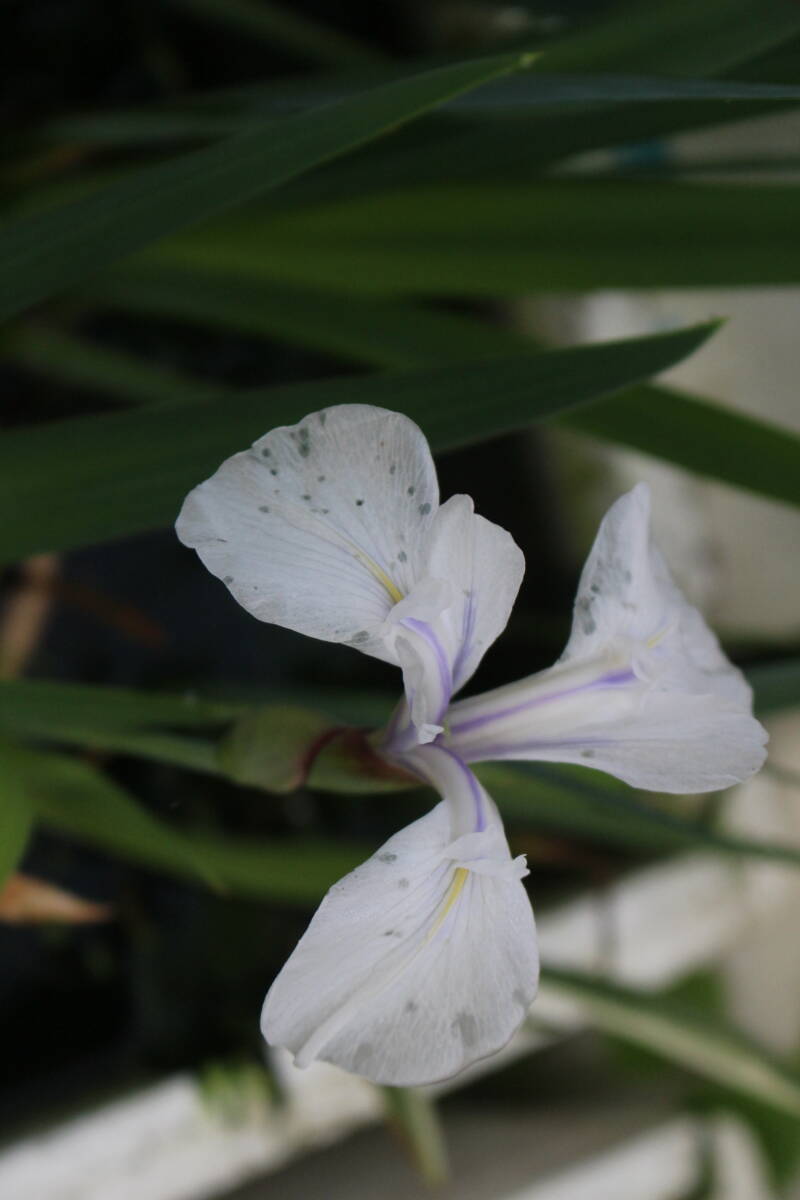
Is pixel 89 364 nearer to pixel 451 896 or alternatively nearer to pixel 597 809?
pixel 597 809

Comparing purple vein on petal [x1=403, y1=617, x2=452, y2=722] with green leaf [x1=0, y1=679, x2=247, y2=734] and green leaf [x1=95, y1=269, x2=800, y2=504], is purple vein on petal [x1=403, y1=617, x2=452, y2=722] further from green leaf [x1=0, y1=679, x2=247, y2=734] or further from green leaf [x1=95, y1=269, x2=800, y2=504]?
green leaf [x1=95, y1=269, x2=800, y2=504]

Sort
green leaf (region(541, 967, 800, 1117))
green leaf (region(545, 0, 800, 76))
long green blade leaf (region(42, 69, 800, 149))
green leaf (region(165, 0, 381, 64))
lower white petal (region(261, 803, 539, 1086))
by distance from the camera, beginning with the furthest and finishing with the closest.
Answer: green leaf (region(165, 0, 381, 64)), green leaf (region(541, 967, 800, 1117)), green leaf (region(545, 0, 800, 76)), long green blade leaf (region(42, 69, 800, 149)), lower white petal (region(261, 803, 539, 1086))

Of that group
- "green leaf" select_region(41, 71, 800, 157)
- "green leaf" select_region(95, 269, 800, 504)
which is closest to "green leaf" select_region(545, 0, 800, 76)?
"green leaf" select_region(41, 71, 800, 157)

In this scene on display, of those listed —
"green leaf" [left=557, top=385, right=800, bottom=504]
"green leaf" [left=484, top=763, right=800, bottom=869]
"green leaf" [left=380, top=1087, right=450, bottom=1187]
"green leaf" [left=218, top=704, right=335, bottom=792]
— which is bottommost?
"green leaf" [left=380, top=1087, right=450, bottom=1187]

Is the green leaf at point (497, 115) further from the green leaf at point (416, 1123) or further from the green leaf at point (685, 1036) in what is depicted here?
the green leaf at point (416, 1123)

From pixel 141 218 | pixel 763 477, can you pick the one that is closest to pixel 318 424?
pixel 141 218

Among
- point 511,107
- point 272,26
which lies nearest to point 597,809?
point 511,107

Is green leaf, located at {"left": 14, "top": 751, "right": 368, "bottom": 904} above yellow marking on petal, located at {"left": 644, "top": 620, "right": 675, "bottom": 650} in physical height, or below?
below

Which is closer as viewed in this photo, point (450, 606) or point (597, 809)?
point (450, 606)
